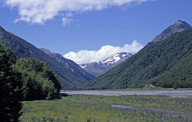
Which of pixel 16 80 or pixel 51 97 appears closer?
pixel 16 80

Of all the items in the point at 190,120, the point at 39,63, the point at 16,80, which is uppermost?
the point at 39,63

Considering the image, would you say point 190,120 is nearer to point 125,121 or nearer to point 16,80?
point 125,121

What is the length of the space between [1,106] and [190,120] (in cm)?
3205

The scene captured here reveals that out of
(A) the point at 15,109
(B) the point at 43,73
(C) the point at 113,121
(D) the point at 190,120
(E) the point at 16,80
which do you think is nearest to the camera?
(A) the point at 15,109

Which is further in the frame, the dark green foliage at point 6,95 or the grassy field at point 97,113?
the grassy field at point 97,113

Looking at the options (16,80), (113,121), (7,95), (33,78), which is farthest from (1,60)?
(33,78)

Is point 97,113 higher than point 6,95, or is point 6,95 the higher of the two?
point 6,95

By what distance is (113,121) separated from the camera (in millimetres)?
41062

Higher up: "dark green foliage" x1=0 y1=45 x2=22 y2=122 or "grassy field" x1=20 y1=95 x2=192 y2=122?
"dark green foliage" x1=0 y1=45 x2=22 y2=122

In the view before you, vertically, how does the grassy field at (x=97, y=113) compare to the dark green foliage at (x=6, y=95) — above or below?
below

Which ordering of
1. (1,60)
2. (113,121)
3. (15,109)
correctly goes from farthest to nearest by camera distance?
(113,121)
(15,109)
(1,60)

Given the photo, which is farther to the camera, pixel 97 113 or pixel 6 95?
pixel 97 113

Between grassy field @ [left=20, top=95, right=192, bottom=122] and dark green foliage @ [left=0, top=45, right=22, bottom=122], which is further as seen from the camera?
grassy field @ [left=20, top=95, right=192, bottom=122]

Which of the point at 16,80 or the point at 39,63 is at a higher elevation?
the point at 39,63
